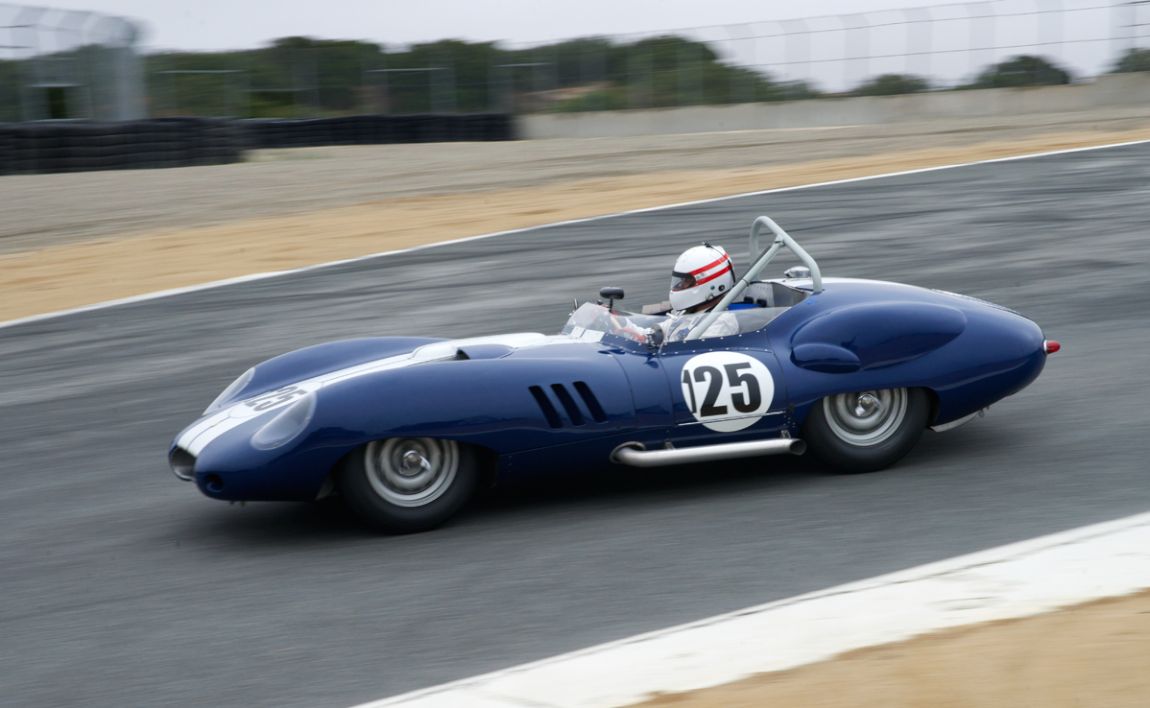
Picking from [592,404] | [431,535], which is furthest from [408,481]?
[592,404]

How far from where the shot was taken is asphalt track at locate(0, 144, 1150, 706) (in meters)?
4.28

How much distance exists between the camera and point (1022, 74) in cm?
3041

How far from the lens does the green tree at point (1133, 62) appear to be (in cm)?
2755

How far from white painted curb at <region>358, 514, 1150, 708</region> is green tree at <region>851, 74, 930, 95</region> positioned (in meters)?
29.2

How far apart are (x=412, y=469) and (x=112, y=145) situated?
57.6 ft

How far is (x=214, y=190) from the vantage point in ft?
61.9

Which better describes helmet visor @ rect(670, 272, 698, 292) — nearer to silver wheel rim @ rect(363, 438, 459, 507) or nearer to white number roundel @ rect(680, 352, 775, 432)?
white number roundel @ rect(680, 352, 775, 432)

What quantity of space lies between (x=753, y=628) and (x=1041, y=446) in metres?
2.48

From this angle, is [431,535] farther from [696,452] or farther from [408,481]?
Answer: [696,452]

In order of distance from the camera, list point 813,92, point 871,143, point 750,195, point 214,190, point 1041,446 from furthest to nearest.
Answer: point 813,92
point 871,143
point 214,190
point 750,195
point 1041,446

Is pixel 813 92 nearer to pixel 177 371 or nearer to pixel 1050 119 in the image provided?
pixel 1050 119

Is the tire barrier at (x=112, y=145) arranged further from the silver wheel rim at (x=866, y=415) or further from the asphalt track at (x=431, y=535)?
the silver wheel rim at (x=866, y=415)

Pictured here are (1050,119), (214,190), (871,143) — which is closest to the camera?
(214,190)

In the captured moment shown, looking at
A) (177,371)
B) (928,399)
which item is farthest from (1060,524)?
(177,371)
